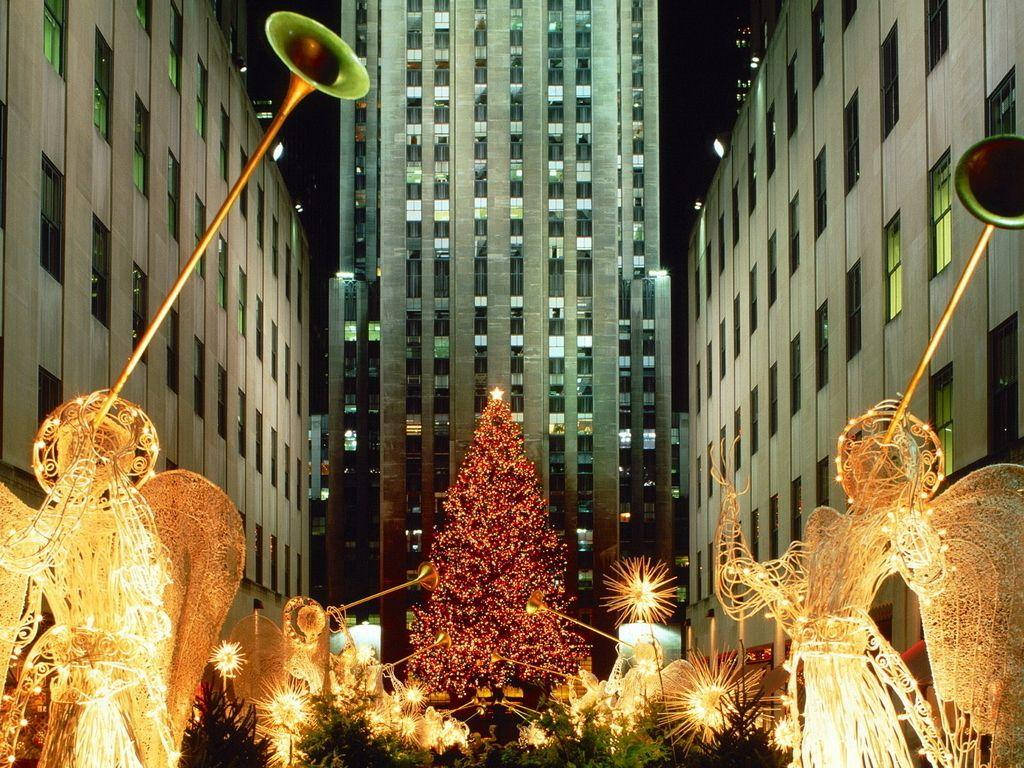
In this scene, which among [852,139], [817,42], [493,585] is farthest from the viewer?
[493,585]

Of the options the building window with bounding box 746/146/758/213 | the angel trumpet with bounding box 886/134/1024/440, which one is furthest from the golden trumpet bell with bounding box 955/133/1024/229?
the building window with bounding box 746/146/758/213

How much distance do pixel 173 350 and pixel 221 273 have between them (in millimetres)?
8135

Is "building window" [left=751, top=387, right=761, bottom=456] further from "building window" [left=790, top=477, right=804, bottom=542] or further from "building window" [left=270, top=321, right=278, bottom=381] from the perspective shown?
"building window" [left=270, top=321, right=278, bottom=381]

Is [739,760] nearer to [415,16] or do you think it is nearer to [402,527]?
[402,527]

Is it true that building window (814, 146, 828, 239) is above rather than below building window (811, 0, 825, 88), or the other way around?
below

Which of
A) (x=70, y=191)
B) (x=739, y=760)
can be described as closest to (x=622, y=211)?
(x=70, y=191)

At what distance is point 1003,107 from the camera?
23453 millimetres

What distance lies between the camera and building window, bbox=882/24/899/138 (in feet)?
101

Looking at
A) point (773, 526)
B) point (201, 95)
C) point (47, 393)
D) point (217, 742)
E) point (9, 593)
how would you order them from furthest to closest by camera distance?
point (773, 526) < point (201, 95) < point (47, 393) < point (217, 742) < point (9, 593)

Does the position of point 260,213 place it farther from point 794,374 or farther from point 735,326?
point 794,374

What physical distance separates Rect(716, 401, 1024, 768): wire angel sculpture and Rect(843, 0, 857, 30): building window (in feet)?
84.3

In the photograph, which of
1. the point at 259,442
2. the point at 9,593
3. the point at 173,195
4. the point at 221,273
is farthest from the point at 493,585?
the point at 9,593

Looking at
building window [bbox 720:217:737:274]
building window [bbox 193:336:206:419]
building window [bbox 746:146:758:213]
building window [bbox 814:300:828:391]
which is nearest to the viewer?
building window [bbox 814:300:828:391]

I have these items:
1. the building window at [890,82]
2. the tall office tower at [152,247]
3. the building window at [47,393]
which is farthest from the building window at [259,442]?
the building window at [890,82]
